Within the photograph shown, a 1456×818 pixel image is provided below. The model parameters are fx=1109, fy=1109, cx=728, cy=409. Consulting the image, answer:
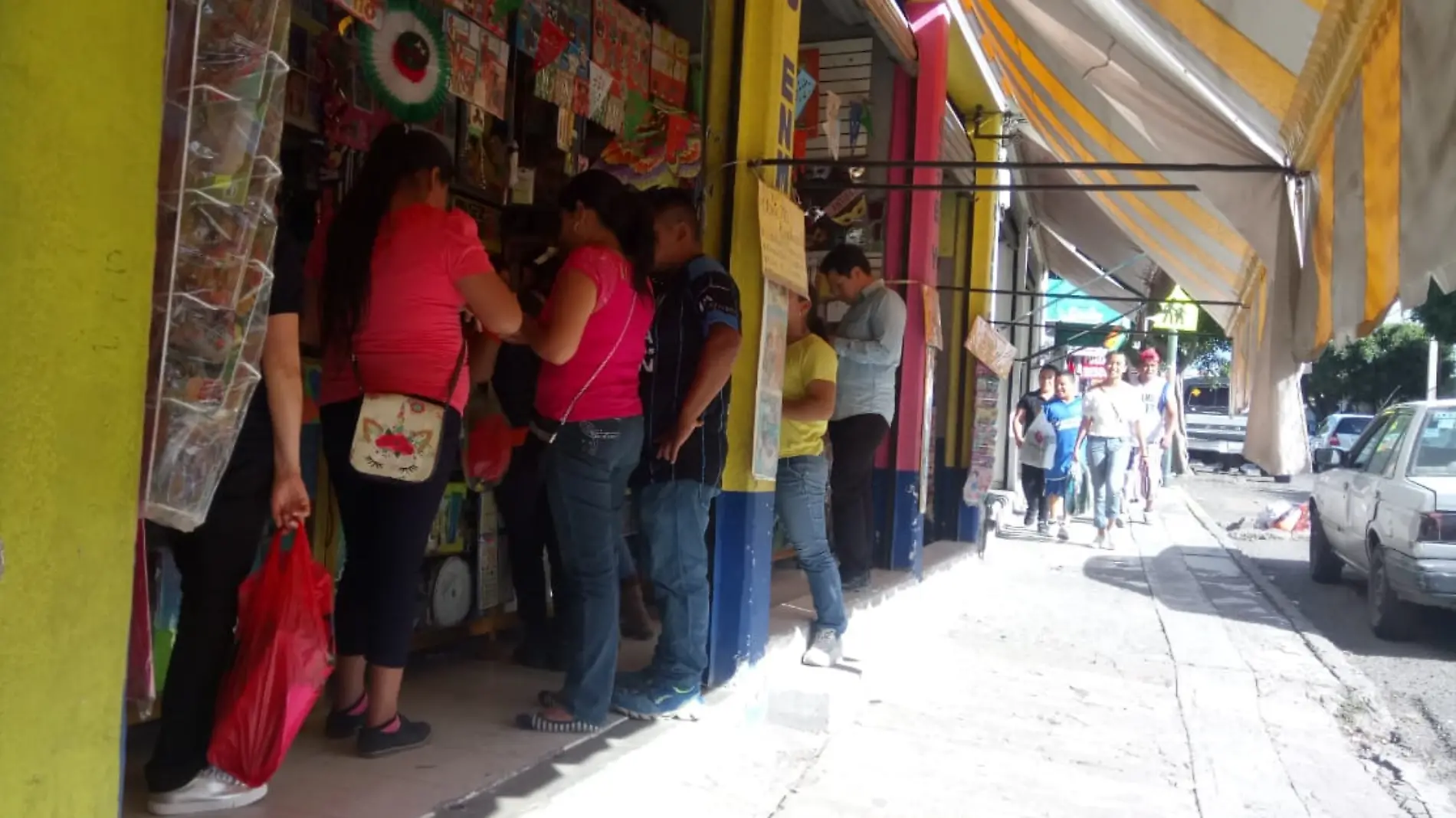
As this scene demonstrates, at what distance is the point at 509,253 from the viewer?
444 centimetres

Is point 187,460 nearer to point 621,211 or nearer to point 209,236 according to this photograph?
point 209,236

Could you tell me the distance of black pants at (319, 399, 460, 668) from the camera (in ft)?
9.96

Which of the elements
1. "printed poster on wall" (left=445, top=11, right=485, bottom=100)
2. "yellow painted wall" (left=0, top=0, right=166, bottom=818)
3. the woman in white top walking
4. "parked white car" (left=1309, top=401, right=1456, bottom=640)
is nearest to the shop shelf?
"yellow painted wall" (left=0, top=0, right=166, bottom=818)

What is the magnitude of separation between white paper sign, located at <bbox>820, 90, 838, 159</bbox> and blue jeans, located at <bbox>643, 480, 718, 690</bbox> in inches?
119

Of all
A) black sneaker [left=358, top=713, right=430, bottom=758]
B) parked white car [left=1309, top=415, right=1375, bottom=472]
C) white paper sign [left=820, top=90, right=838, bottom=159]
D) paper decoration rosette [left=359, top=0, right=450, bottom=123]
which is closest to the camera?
black sneaker [left=358, top=713, right=430, bottom=758]

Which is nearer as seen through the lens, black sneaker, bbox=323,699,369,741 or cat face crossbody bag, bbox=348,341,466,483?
cat face crossbody bag, bbox=348,341,466,483

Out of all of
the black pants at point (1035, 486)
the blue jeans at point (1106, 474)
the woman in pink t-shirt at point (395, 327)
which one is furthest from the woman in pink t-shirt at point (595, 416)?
the black pants at point (1035, 486)

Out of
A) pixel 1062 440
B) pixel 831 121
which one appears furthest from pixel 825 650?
pixel 1062 440

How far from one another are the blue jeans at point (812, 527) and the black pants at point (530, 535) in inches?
50.4

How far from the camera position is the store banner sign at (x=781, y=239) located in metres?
4.34

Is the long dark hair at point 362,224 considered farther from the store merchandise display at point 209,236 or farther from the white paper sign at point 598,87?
the white paper sign at point 598,87

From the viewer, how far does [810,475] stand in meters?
5.24

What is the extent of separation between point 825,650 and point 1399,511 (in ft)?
16.1

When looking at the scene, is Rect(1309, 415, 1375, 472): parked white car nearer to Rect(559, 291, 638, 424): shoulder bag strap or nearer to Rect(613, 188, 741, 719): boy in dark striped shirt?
Rect(613, 188, 741, 719): boy in dark striped shirt
